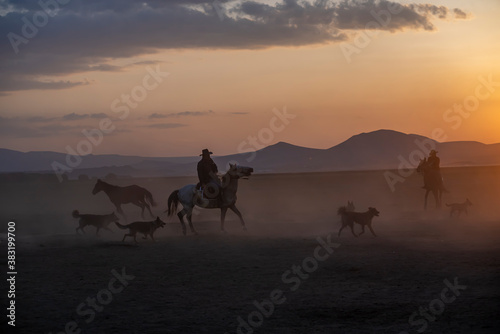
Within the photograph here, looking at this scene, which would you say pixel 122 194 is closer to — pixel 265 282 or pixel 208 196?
pixel 208 196

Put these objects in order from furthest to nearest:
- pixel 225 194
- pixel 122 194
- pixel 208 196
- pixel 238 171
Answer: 1. pixel 122 194
2. pixel 208 196
3. pixel 225 194
4. pixel 238 171

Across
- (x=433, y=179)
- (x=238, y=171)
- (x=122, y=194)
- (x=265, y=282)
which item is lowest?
(x=265, y=282)

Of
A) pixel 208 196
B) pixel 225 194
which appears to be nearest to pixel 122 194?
pixel 208 196

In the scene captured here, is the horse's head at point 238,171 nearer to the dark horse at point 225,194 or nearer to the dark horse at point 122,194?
the dark horse at point 225,194

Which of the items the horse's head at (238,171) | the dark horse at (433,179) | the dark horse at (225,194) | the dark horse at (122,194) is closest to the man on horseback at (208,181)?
the dark horse at (225,194)

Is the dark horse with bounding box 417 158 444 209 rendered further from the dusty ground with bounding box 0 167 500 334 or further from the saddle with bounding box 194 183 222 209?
the saddle with bounding box 194 183 222 209

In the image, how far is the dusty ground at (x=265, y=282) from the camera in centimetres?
931

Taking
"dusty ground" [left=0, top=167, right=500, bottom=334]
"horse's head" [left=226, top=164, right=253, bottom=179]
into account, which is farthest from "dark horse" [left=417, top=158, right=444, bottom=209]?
"horse's head" [left=226, top=164, right=253, bottom=179]

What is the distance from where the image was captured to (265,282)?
12.1 meters

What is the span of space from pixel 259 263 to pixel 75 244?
600 centimetres

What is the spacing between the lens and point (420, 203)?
110ft

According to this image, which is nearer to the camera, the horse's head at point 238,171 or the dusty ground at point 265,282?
the dusty ground at point 265,282

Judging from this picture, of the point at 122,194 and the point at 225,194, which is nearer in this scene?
the point at 225,194

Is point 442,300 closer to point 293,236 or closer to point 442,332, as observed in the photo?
point 442,332
